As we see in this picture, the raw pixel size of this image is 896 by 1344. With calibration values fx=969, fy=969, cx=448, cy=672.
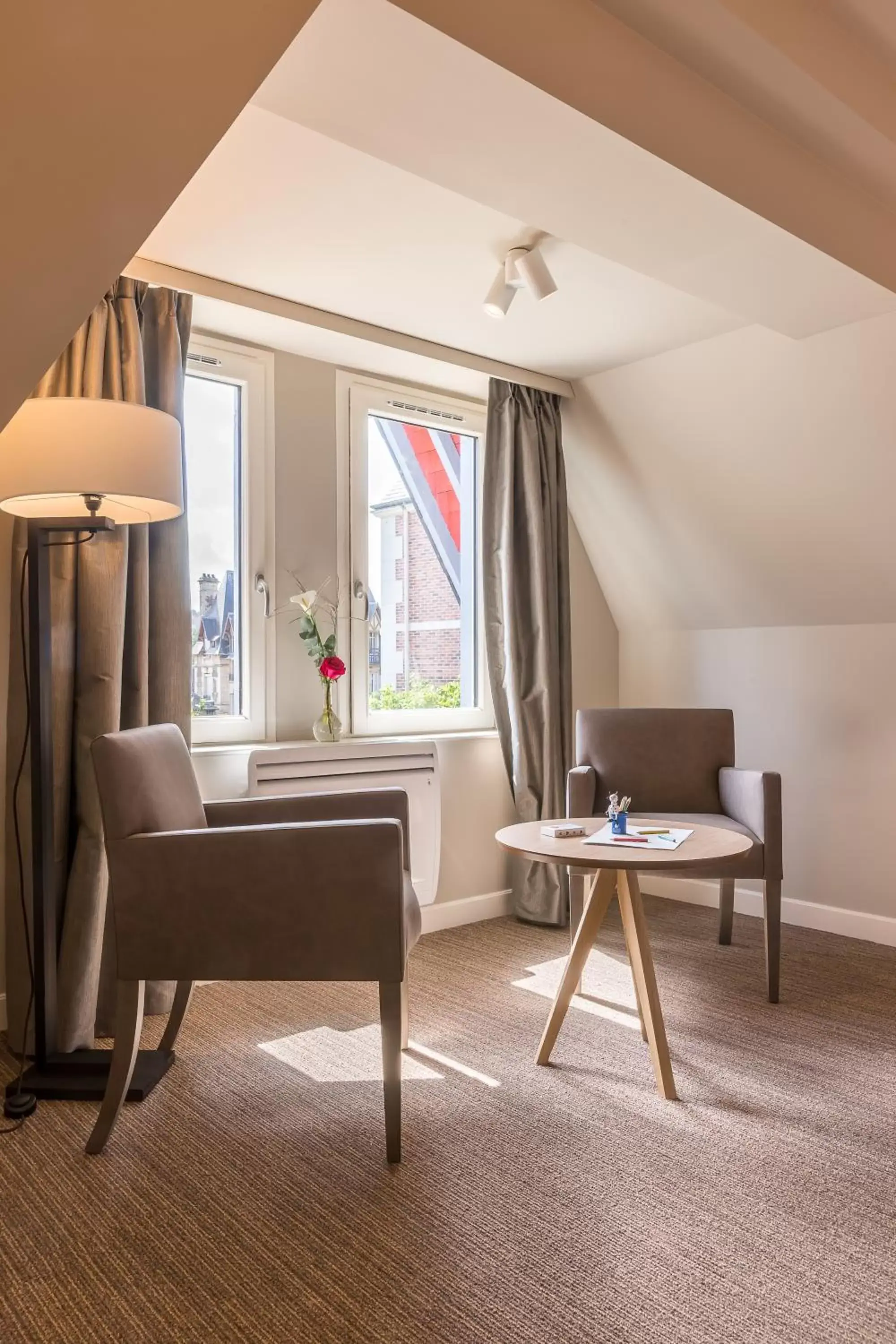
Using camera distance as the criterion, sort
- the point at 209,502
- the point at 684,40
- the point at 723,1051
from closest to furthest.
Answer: the point at 684,40 → the point at 723,1051 → the point at 209,502

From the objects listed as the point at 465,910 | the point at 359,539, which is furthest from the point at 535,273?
the point at 465,910

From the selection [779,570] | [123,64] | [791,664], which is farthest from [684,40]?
[791,664]

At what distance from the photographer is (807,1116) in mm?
2172

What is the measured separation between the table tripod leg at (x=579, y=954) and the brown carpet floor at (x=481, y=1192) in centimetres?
8

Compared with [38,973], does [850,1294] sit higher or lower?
lower

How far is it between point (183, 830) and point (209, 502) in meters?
1.49

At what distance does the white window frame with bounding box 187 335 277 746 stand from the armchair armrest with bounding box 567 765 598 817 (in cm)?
106

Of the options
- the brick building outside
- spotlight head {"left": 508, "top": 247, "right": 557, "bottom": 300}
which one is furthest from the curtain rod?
spotlight head {"left": 508, "top": 247, "right": 557, "bottom": 300}

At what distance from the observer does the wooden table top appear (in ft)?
7.33

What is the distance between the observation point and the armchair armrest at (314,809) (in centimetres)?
251

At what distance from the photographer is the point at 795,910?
3.81 metres

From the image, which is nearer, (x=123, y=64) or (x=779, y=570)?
(x=123, y=64)

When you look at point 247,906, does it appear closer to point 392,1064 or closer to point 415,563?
point 392,1064

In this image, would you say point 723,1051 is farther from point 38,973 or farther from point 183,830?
point 38,973
